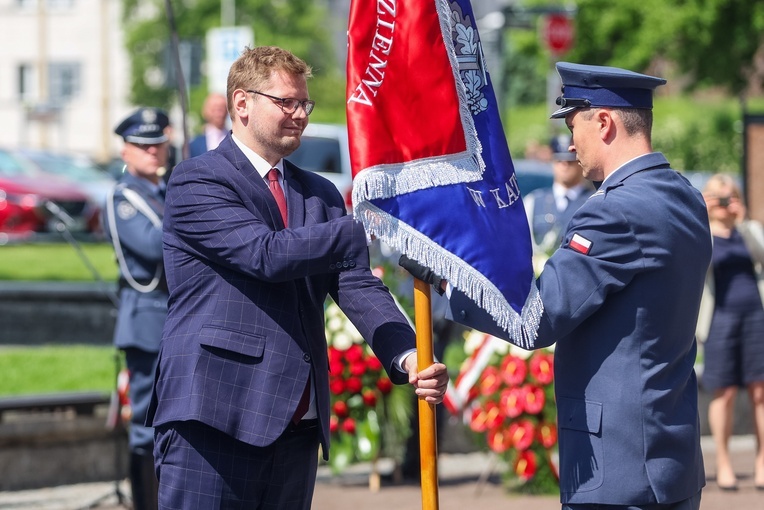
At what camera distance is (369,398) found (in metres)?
8.05

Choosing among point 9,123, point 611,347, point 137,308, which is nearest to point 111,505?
point 137,308

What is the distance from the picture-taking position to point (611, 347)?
3.65 metres

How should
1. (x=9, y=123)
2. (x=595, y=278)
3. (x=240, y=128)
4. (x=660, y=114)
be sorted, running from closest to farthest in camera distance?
(x=595, y=278) → (x=240, y=128) → (x=660, y=114) → (x=9, y=123)

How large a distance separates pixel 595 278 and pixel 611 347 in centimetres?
21

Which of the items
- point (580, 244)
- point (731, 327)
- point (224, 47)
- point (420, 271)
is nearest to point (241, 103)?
point (420, 271)

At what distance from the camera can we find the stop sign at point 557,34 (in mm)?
24031

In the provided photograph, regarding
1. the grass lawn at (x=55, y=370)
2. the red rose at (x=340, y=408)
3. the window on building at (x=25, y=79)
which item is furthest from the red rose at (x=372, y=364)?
the window on building at (x=25, y=79)

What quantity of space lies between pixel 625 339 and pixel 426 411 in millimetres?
650

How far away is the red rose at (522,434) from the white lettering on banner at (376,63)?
14.5 ft

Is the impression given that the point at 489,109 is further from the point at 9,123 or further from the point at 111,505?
the point at 9,123

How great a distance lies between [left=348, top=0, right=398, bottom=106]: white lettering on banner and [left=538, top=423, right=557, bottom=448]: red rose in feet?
14.6

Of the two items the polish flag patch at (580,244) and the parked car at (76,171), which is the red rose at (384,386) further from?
the parked car at (76,171)

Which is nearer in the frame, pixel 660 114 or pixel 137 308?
pixel 137 308

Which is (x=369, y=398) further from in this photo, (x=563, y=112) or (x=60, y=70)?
(x=60, y=70)
